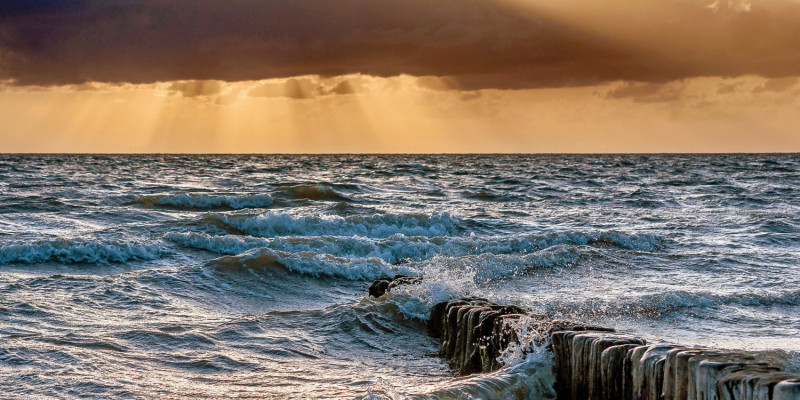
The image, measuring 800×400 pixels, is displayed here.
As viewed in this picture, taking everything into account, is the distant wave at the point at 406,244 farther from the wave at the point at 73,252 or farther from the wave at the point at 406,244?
the wave at the point at 73,252

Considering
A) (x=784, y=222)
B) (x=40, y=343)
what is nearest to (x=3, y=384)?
(x=40, y=343)

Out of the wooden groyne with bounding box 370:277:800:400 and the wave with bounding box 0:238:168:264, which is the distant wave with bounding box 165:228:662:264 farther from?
the wooden groyne with bounding box 370:277:800:400

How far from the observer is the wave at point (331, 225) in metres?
16.1

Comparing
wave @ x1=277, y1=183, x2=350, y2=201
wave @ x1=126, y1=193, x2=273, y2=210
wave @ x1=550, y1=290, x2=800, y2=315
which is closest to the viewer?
wave @ x1=550, y1=290, x2=800, y2=315

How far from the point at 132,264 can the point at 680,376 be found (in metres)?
9.65

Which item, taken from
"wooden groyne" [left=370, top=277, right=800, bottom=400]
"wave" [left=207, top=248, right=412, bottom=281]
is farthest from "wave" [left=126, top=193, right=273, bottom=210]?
"wooden groyne" [left=370, top=277, right=800, bottom=400]

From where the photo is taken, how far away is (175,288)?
29.4 feet

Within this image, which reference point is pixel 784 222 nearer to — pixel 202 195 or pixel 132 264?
pixel 132 264

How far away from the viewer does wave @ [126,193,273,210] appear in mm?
21625

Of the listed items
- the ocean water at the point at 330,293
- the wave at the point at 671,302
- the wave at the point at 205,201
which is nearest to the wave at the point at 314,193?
the wave at the point at 205,201

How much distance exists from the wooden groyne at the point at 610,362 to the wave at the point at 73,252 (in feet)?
24.5

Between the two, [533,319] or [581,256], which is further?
[581,256]

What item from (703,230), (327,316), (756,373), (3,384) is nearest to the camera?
(756,373)

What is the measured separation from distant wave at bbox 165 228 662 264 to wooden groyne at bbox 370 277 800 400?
22.8 ft
